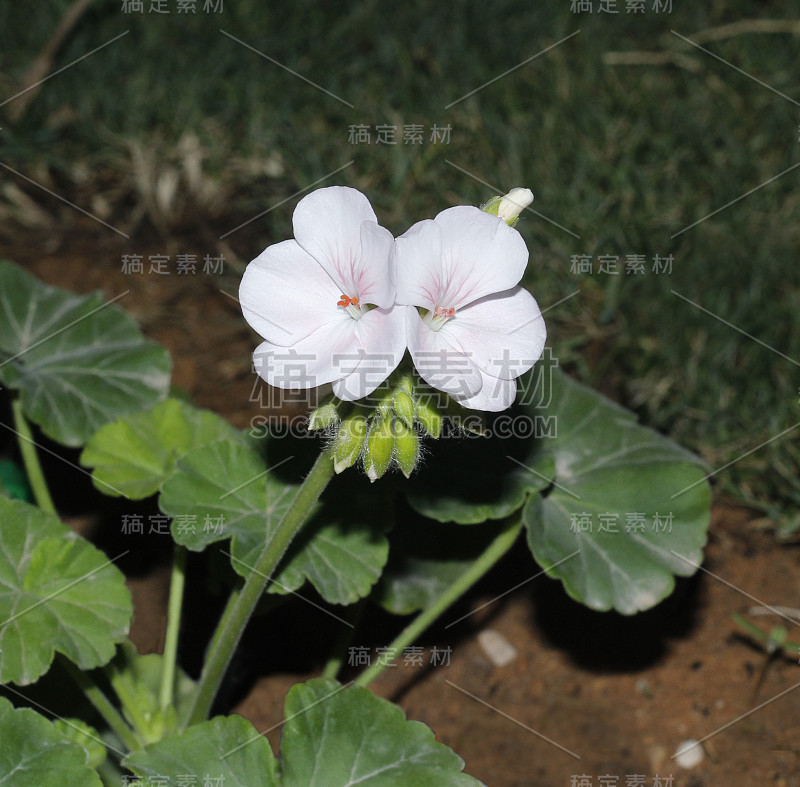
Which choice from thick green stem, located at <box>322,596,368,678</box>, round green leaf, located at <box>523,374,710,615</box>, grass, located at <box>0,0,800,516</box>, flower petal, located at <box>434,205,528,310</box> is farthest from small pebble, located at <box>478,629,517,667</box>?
flower petal, located at <box>434,205,528,310</box>

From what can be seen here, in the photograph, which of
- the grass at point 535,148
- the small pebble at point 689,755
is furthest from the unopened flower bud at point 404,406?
the grass at point 535,148

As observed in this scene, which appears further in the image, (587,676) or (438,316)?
(587,676)

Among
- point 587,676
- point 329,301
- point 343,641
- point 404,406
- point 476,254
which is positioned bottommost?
point 587,676

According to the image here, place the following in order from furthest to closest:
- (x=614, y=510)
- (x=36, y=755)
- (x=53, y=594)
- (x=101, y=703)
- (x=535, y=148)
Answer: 1. (x=535, y=148)
2. (x=614, y=510)
3. (x=101, y=703)
4. (x=53, y=594)
5. (x=36, y=755)

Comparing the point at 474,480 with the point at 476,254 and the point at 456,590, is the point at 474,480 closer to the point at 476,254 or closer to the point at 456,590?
the point at 456,590

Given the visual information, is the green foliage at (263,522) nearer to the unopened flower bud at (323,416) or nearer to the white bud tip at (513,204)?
the unopened flower bud at (323,416)

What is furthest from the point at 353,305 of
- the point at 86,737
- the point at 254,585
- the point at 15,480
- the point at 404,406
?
the point at 15,480

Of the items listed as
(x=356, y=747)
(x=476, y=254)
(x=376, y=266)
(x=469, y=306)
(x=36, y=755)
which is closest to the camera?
(x=376, y=266)
